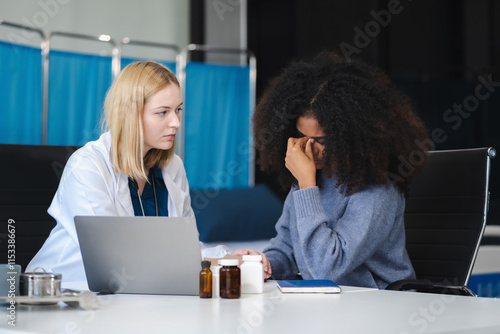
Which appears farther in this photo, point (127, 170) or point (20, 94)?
point (20, 94)

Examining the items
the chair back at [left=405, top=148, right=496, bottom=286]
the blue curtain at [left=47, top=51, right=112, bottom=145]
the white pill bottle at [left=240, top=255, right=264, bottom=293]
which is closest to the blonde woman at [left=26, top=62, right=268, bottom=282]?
the white pill bottle at [left=240, top=255, right=264, bottom=293]

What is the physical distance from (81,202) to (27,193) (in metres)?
0.46

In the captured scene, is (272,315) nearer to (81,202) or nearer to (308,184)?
(308,184)

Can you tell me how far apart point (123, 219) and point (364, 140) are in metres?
0.81

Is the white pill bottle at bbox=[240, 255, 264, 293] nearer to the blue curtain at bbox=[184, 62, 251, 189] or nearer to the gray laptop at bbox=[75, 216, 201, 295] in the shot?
the gray laptop at bbox=[75, 216, 201, 295]

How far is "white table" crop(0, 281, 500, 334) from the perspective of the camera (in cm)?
106

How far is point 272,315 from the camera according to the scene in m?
1.20

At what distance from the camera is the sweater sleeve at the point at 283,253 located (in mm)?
2078

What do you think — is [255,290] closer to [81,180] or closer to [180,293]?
[180,293]

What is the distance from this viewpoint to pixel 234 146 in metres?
4.83

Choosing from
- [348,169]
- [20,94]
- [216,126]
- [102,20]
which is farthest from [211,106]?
[348,169]

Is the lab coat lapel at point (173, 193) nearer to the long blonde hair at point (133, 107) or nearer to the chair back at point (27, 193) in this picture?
the long blonde hair at point (133, 107)

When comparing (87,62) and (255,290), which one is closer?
(255,290)

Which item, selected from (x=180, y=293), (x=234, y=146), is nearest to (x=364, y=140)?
(x=180, y=293)
